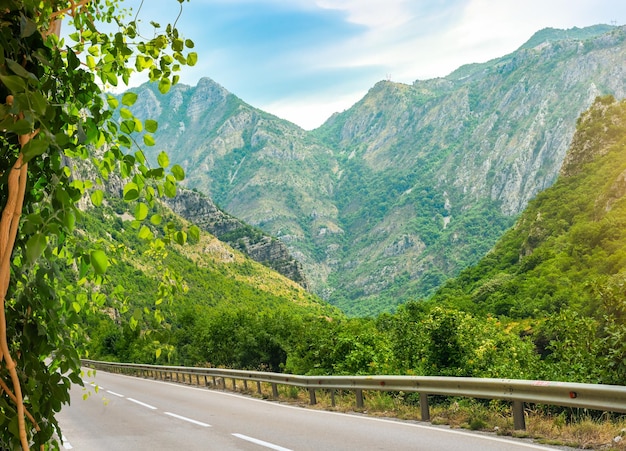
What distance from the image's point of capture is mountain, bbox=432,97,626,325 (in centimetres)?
6155

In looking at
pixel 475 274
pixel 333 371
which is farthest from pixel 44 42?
pixel 475 274

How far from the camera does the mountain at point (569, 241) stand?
6155cm

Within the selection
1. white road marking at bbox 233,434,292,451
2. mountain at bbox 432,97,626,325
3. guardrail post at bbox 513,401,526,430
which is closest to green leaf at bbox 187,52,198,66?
white road marking at bbox 233,434,292,451

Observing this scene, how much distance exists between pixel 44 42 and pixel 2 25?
200 millimetres

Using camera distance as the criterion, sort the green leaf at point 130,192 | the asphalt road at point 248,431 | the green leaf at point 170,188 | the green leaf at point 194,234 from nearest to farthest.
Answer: the green leaf at point 130,192 → the green leaf at point 194,234 → the green leaf at point 170,188 → the asphalt road at point 248,431

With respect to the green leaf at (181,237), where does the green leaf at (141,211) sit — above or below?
above

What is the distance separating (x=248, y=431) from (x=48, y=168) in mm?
10572

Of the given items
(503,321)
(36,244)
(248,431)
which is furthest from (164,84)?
(503,321)

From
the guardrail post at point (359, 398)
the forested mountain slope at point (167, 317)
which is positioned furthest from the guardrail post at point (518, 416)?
the forested mountain slope at point (167, 317)

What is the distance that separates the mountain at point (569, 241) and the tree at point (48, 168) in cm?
3334

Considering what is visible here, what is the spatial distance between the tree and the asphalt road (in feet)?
14.5

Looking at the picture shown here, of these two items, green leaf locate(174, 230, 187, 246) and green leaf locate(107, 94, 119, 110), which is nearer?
green leaf locate(174, 230, 187, 246)

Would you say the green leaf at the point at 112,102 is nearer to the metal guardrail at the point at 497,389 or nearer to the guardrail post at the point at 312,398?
the metal guardrail at the point at 497,389

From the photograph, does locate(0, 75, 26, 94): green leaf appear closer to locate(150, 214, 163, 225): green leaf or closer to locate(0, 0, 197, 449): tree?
locate(0, 0, 197, 449): tree
